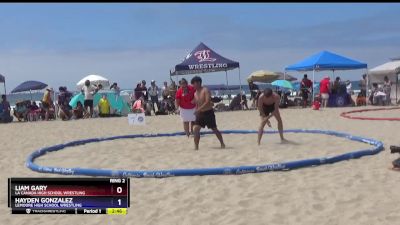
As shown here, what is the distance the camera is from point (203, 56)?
835 inches

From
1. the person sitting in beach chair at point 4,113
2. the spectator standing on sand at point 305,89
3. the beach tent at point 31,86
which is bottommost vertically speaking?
the person sitting in beach chair at point 4,113

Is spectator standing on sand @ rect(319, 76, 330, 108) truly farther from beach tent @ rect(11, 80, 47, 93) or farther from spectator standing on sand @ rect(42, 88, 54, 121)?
beach tent @ rect(11, 80, 47, 93)

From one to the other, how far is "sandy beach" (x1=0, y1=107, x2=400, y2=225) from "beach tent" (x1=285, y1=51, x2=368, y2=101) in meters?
11.2

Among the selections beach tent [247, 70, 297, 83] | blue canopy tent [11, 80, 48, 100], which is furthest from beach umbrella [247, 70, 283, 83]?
blue canopy tent [11, 80, 48, 100]

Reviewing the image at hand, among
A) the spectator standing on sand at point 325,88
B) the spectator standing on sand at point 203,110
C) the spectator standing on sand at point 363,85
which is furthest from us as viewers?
the spectator standing on sand at point 363,85

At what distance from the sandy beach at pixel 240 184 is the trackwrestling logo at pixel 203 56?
10452 millimetres

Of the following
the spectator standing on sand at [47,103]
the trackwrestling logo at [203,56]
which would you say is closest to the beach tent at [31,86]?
the spectator standing on sand at [47,103]

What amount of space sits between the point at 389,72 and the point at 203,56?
32.4ft

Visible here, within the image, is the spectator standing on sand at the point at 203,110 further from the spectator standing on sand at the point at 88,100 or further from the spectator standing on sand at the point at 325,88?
the spectator standing on sand at the point at 325,88

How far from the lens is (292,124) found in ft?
46.3
